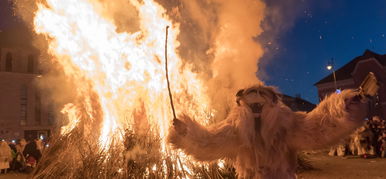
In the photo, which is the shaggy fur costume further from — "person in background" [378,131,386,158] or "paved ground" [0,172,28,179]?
"person in background" [378,131,386,158]

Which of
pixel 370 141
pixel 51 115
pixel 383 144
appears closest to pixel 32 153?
pixel 370 141

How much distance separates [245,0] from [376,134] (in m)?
7.67

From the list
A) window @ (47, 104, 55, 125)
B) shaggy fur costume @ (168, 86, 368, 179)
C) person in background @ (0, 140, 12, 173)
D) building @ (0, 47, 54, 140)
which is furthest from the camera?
window @ (47, 104, 55, 125)

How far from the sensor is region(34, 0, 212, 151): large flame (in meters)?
7.75

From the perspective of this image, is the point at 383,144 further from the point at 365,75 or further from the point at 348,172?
the point at 365,75

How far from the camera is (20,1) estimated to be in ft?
26.5

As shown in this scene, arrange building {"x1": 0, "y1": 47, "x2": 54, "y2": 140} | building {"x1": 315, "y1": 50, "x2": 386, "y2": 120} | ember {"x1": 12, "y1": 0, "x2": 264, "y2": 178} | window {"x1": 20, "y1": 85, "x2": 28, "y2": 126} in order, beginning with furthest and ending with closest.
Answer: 1. window {"x1": 20, "y1": 85, "x2": 28, "y2": 126}
2. building {"x1": 315, "y1": 50, "x2": 386, "y2": 120}
3. building {"x1": 0, "y1": 47, "x2": 54, "y2": 140}
4. ember {"x1": 12, "y1": 0, "x2": 264, "y2": 178}

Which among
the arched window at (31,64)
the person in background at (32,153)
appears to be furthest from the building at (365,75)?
the arched window at (31,64)

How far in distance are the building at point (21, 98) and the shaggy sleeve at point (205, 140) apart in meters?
31.8

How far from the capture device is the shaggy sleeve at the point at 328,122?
2.40m

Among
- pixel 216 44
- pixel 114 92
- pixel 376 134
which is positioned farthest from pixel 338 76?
pixel 114 92

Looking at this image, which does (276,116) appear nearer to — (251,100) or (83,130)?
(251,100)

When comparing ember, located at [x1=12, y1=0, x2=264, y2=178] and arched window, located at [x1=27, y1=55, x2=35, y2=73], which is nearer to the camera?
ember, located at [x1=12, y1=0, x2=264, y2=178]

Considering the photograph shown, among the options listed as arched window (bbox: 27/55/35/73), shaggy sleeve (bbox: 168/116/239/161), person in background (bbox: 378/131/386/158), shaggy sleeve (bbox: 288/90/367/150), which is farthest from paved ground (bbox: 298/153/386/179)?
arched window (bbox: 27/55/35/73)
